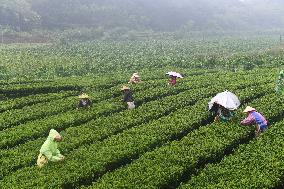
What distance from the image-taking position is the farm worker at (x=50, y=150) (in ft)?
66.3

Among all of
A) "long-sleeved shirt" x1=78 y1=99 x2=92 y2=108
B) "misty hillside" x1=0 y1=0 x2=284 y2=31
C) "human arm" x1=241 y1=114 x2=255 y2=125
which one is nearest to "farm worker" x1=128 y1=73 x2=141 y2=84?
"long-sleeved shirt" x1=78 y1=99 x2=92 y2=108

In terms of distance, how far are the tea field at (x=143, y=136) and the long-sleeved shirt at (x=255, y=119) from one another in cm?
38

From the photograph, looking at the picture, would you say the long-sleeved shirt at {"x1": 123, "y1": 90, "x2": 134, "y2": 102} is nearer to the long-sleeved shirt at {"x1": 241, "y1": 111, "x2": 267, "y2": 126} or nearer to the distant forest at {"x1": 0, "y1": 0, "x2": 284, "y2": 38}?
the long-sleeved shirt at {"x1": 241, "y1": 111, "x2": 267, "y2": 126}

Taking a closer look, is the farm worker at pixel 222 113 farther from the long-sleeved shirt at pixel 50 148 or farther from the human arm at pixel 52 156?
the long-sleeved shirt at pixel 50 148

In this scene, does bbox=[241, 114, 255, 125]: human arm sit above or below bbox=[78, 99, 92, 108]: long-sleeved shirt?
above

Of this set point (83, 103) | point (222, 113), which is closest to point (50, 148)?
point (222, 113)

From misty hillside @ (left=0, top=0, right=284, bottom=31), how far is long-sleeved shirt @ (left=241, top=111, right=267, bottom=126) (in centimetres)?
8965

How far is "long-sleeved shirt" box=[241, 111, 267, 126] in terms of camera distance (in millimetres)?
22328

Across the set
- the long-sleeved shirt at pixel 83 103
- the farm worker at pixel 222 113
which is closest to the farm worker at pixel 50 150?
the farm worker at pixel 222 113

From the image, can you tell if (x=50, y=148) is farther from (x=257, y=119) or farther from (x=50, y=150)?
(x=257, y=119)

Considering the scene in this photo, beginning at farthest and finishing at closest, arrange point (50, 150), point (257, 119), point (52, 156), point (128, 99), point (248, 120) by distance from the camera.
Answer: point (128, 99), point (248, 120), point (257, 119), point (52, 156), point (50, 150)

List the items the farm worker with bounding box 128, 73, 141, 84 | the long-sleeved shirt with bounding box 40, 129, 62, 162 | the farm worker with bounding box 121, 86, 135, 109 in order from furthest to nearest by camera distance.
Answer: the farm worker with bounding box 128, 73, 141, 84
the farm worker with bounding box 121, 86, 135, 109
the long-sleeved shirt with bounding box 40, 129, 62, 162

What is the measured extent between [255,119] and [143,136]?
18.8ft

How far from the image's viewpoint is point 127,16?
440 ft
